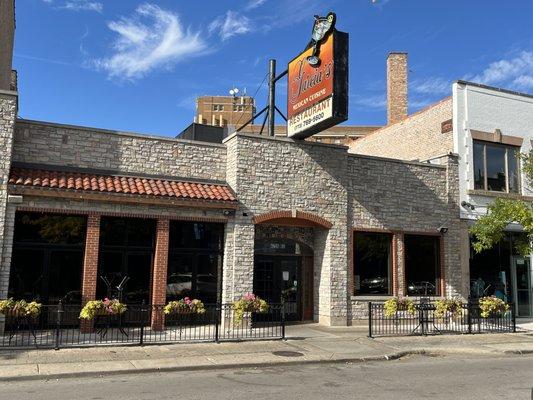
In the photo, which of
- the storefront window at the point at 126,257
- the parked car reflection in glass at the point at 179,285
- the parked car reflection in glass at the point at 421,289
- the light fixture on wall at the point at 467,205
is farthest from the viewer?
the light fixture on wall at the point at 467,205

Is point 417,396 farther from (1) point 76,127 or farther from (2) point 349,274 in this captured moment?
(1) point 76,127

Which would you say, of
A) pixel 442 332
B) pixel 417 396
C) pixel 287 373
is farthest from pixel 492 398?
pixel 442 332

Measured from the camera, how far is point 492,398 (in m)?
7.93

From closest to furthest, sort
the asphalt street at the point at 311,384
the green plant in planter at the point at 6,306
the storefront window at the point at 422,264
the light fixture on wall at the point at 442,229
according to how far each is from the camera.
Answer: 1. the asphalt street at the point at 311,384
2. the green plant in planter at the point at 6,306
3. the storefront window at the point at 422,264
4. the light fixture on wall at the point at 442,229

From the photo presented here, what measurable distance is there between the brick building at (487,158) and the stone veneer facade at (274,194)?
0.64 meters

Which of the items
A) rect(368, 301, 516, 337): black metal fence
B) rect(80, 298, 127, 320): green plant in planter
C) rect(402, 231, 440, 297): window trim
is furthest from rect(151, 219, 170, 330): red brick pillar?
rect(402, 231, 440, 297): window trim

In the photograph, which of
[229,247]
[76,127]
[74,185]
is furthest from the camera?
[229,247]

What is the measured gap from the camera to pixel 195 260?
53.0 ft

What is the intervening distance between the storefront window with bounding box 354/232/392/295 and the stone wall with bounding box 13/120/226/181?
554cm

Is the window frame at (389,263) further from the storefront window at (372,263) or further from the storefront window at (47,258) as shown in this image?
the storefront window at (47,258)

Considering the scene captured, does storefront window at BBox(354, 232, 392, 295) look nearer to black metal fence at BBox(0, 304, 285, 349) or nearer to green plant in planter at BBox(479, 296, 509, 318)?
green plant in planter at BBox(479, 296, 509, 318)

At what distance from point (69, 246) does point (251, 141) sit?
6.29 m

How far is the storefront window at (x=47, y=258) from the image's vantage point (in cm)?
1400

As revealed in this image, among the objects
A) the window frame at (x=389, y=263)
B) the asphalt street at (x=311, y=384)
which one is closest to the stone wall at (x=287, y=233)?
the window frame at (x=389, y=263)
